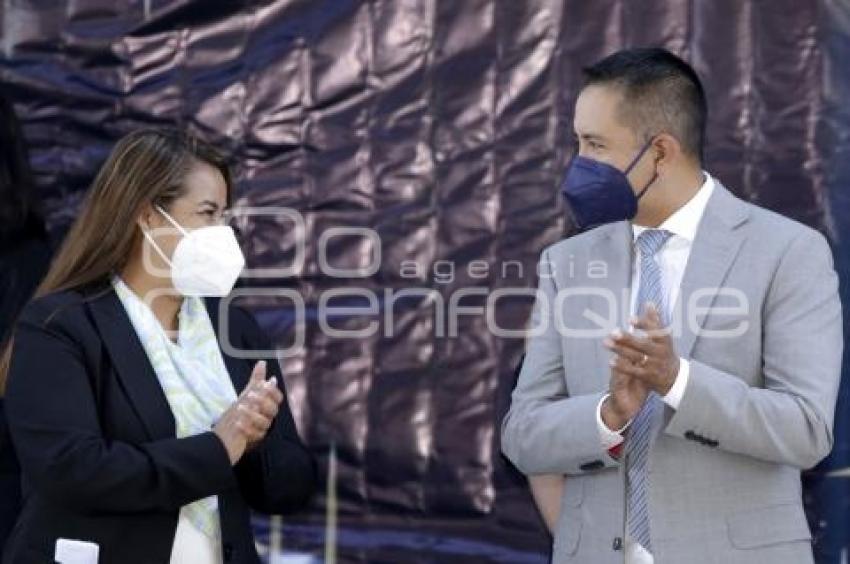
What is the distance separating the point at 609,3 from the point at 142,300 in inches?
51.3

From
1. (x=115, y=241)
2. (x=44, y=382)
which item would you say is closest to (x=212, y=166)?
(x=115, y=241)

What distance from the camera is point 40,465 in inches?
106

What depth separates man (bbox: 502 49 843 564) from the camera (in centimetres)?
262

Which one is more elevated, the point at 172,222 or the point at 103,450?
the point at 172,222

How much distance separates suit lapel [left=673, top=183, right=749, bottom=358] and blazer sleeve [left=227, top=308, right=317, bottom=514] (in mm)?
709

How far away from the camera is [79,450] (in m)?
2.68

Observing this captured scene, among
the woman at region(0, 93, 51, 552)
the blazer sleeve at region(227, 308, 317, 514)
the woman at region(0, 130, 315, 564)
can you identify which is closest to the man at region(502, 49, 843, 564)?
the blazer sleeve at region(227, 308, 317, 514)

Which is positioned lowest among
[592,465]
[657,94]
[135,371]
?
[592,465]

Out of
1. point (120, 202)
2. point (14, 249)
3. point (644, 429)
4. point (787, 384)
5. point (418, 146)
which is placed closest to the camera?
point (787, 384)

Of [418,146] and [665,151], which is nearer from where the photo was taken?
[665,151]

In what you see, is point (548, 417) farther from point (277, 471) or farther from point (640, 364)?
point (277, 471)

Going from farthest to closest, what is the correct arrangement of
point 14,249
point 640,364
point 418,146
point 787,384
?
point 418,146 < point 14,249 < point 787,384 < point 640,364

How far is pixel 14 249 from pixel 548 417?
134 cm

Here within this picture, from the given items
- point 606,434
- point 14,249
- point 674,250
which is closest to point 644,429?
point 606,434
